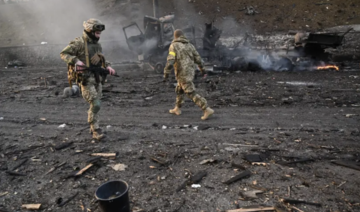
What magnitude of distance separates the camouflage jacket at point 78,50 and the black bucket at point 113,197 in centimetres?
268

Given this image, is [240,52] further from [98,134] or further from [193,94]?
[98,134]

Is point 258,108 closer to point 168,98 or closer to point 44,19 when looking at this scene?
point 168,98

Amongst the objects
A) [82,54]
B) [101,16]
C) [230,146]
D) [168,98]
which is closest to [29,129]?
[82,54]

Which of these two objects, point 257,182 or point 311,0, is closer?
point 257,182

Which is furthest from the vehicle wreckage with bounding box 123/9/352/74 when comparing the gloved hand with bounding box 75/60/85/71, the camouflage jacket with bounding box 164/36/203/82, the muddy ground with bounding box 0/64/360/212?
the gloved hand with bounding box 75/60/85/71

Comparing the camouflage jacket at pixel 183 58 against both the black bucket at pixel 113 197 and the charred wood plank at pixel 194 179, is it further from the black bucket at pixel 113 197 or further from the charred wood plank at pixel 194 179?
the black bucket at pixel 113 197

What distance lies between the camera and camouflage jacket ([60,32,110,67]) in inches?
186

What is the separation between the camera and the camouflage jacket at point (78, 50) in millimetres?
4719

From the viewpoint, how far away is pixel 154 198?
344 cm

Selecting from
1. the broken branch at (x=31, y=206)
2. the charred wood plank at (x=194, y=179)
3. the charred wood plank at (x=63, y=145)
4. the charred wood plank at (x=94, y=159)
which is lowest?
the broken branch at (x=31, y=206)

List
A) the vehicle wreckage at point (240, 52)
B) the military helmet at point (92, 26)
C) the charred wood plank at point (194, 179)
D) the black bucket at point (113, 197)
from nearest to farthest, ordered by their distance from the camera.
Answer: the black bucket at point (113, 197), the charred wood plank at point (194, 179), the military helmet at point (92, 26), the vehicle wreckage at point (240, 52)

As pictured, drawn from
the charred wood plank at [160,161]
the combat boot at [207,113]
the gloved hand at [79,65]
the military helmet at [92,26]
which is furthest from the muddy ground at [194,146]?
the military helmet at [92,26]

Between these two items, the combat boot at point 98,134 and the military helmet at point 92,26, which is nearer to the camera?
the military helmet at point 92,26

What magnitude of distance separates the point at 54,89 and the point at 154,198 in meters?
8.07
